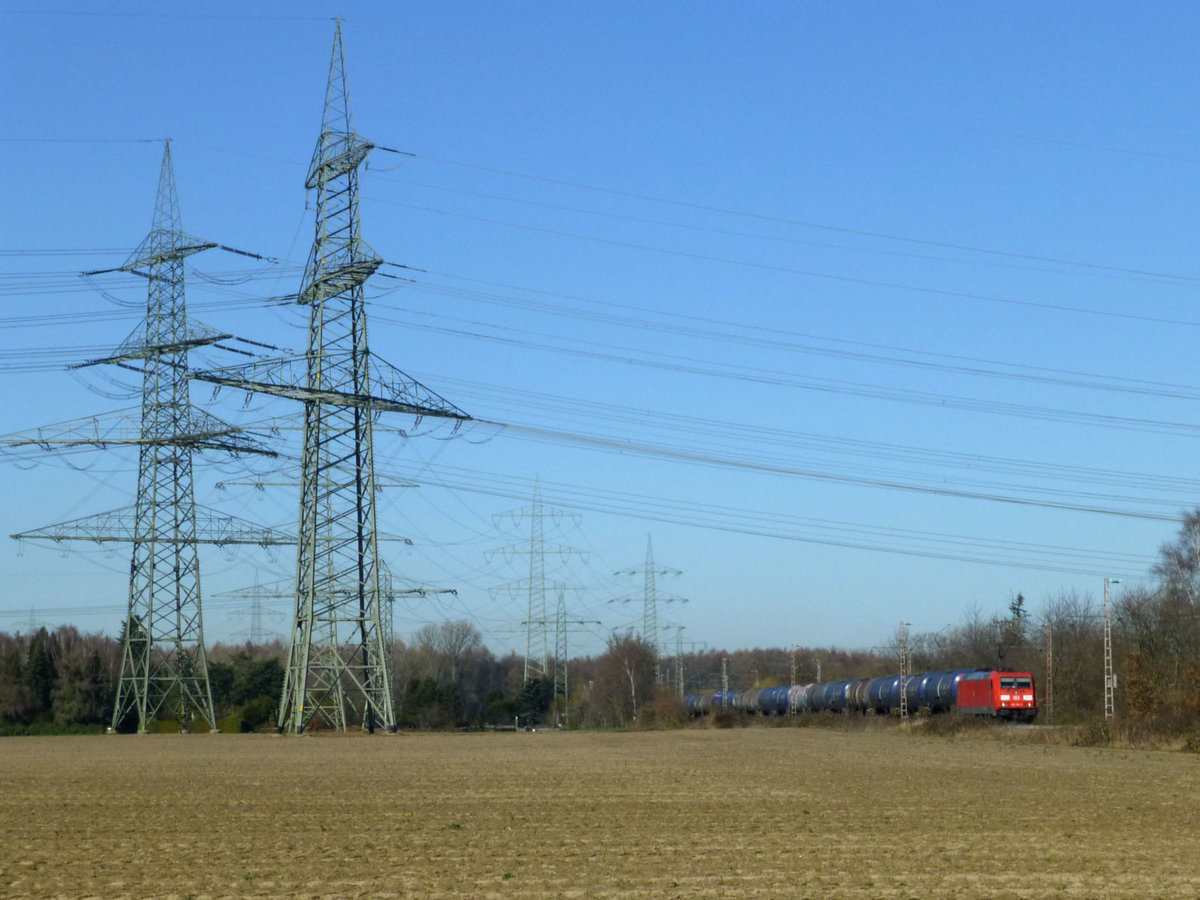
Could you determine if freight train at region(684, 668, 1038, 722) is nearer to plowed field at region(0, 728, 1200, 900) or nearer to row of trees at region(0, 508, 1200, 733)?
row of trees at region(0, 508, 1200, 733)

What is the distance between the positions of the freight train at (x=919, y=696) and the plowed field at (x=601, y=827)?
18.6 meters

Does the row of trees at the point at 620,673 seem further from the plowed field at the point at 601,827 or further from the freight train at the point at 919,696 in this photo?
the plowed field at the point at 601,827

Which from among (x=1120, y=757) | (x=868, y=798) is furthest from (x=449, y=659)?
(x=868, y=798)

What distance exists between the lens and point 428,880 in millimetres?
14523

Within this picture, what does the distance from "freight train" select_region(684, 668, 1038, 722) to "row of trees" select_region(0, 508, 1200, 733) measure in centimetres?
396

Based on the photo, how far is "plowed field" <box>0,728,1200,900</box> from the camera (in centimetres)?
1445

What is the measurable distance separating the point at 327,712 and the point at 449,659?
54.6 m

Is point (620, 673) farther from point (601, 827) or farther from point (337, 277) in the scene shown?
point (601, 827)

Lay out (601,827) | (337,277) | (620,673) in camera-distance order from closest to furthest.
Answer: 1. (601,827)
2. (337,277)
3. (620,673)

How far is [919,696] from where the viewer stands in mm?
63031

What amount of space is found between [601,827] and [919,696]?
46013 mm

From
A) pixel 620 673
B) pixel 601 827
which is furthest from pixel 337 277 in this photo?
pixel 620 673

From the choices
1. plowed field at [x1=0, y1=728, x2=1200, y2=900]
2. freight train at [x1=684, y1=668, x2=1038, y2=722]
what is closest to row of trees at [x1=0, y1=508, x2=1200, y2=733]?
freight train at [x1=684, y1=668, x2=1038, y2=722]

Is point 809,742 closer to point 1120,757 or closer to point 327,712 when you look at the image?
point 1120,757
